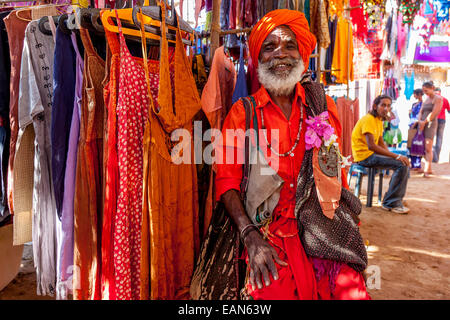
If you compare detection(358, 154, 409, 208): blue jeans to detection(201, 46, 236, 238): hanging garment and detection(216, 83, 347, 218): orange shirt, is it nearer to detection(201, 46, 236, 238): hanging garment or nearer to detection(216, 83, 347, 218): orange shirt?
detection(216, 83, 347, 218): orange shirt

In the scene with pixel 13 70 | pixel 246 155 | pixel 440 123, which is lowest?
pixel 246 155

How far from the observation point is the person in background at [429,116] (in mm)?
7277

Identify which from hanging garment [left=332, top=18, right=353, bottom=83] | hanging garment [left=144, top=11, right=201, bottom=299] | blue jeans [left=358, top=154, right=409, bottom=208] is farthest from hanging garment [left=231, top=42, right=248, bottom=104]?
hanging garment [left=332, top=18, right=353, bottom=83]

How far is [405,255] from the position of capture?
336 cm

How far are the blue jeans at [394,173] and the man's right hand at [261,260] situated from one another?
406cm

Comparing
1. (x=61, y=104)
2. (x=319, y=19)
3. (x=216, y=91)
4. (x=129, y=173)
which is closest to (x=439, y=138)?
(x=319, y=19)

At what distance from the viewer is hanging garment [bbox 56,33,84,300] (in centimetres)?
165

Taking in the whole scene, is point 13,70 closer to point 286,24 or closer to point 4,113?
point 4,113

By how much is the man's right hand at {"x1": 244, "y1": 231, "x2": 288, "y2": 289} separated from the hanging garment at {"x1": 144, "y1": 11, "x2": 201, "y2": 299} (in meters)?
0.47

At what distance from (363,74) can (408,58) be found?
1.68 meters

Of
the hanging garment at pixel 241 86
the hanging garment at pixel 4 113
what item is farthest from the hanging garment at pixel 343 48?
the hanging garment at pixel 4 113

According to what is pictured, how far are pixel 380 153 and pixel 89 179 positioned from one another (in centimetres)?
461

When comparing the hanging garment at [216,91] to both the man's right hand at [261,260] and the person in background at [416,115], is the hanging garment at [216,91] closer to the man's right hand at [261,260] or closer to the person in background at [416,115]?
the man's right hand at [261,260]

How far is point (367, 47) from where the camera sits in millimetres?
7035
